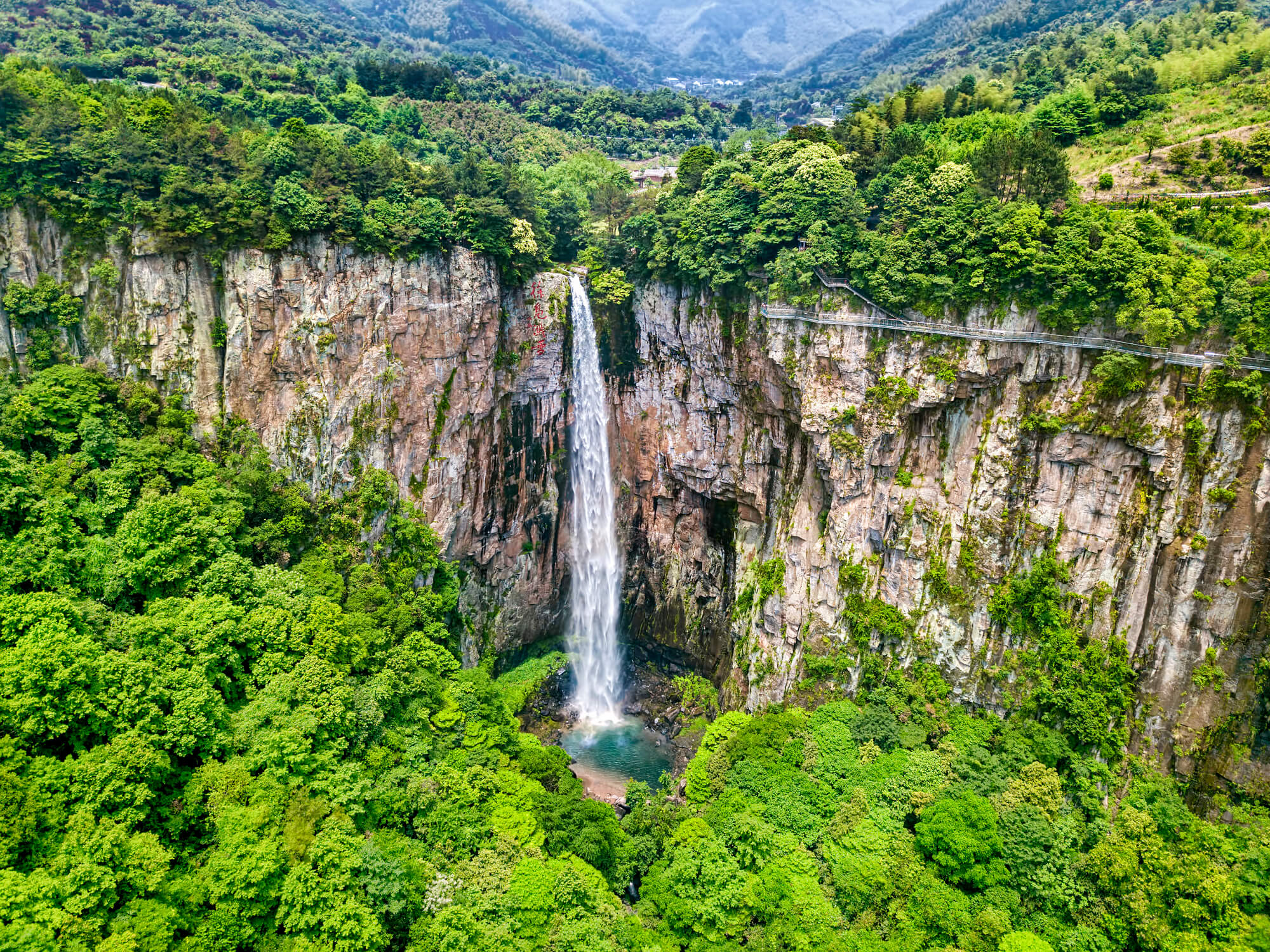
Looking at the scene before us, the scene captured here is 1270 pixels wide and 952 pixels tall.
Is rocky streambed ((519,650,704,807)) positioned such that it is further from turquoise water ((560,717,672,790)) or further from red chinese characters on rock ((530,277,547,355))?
red chinese characters on rock ((530,277,547,355))

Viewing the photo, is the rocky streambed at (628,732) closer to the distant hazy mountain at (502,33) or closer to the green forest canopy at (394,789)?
the green forest canopy at (394,789)

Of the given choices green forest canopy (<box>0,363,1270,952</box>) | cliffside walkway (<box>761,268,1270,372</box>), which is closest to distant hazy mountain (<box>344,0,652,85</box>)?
→ cliffside walkway (<box>761,268,1270,372</box>)

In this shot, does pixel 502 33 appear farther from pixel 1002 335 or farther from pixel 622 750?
pixel 622 750

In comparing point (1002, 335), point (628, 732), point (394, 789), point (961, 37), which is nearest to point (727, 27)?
point (961, 37)

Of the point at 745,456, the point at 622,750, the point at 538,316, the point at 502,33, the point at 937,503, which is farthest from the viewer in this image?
the point at 502,33

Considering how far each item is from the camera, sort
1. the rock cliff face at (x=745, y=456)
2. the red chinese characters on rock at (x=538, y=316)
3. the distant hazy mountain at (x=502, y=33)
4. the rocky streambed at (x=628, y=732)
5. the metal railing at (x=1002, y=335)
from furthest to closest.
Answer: the distant hazy mountain at (x=502, y=33) → the red chinese characters on rock at (x=538, y=316) → the rocky streambed at (x=628, y=732) → the rock cliff face at (x=745, y=456) → the metal railing at (x=1002, y=335)

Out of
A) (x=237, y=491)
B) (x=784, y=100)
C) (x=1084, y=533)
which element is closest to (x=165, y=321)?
(x=237, y=491)

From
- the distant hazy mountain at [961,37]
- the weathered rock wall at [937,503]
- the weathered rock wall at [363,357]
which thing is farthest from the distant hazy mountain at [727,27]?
the weathered rock wall at [937,503]
